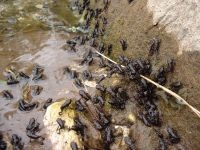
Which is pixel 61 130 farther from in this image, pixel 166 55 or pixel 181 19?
pixel 181 19

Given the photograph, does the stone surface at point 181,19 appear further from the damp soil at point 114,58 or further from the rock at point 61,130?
the rock at point 61,130

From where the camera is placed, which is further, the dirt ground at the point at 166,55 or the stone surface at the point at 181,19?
the stone surface at the point at 181,19

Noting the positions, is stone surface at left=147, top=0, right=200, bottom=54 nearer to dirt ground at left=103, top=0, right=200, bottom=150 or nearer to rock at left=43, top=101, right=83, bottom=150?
dirt ground at left=103, top=0, right=200, bottom=150

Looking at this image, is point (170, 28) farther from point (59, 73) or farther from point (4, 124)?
point (4, 124)

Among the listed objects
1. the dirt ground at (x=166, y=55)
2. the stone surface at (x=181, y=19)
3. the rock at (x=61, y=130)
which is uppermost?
the stone surface at (x=181, y=19)

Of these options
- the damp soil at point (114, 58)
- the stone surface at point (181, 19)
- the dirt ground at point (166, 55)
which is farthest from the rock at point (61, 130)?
the stone surface at point (181, 19)

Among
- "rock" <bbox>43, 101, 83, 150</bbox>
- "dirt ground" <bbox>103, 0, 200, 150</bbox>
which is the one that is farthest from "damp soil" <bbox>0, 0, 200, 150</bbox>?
"rock" <bbox>43, 101, 83, 150</bbox>

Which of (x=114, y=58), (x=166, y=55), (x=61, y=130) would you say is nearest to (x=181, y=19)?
(x=166, y=55)
